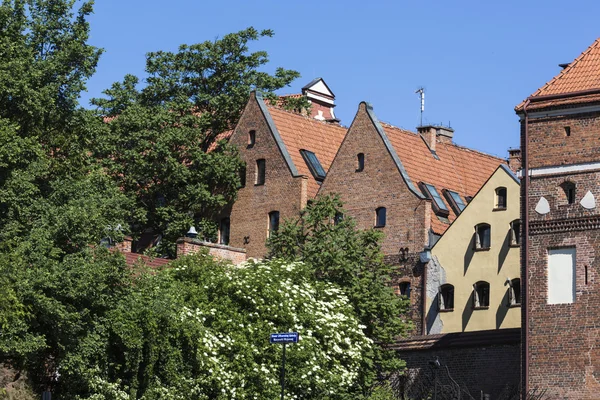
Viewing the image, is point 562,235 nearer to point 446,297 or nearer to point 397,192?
point 446,297

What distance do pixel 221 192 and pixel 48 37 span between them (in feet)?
59.0

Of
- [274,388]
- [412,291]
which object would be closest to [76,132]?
[274,388]

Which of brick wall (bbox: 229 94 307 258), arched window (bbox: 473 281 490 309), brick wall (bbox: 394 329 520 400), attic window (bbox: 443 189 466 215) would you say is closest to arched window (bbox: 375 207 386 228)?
brick wall (bbox: 229 94 307 258)

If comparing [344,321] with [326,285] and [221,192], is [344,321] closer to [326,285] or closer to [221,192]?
[326,285]

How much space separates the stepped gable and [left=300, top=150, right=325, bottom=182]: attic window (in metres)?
3.18

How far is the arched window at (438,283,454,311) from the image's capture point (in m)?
62.6

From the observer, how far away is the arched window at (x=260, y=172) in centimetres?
6850

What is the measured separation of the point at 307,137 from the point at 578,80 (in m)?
23.1

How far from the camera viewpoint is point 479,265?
62062 mm

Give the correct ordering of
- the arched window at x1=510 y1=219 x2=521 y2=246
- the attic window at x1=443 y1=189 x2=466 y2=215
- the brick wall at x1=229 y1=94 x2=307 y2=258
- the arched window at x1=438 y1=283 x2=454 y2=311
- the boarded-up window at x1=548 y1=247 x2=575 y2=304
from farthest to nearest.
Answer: the attic window at x1=443 y1=189 x2=466 y2=215 < the brick wall at x1=229 y1=94 x2=307 y2=258 < the arched window at x1=438 y1=283 x2=454 y2=311 < the arched window at x1=510 y1=219 x2=521 y2=246 < the boarded-up window at x1=548 y1=247 x2=575 y2=304

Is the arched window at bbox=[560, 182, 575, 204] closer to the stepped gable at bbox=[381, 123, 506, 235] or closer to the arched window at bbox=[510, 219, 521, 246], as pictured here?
the arched window at bbox=[510, 219, 521, 246]

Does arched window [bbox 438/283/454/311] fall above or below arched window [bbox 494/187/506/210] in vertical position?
below

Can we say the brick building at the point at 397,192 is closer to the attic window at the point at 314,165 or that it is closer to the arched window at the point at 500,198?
the attic window at the point at 314,165

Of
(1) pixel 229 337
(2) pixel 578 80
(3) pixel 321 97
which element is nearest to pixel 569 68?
(2) pixel 578 80
